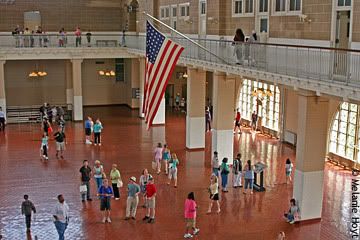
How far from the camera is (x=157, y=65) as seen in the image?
15.5m

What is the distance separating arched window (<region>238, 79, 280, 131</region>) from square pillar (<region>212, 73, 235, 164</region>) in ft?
19.6

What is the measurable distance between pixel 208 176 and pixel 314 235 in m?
6.42

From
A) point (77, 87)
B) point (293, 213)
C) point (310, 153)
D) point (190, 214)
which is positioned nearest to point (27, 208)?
point (190, 214)

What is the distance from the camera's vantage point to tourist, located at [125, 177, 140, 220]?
1533 centimetres

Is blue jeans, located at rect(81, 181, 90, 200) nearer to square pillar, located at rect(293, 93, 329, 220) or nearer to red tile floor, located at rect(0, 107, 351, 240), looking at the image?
red tile floor, located at rect(0, 107, 351, 240)

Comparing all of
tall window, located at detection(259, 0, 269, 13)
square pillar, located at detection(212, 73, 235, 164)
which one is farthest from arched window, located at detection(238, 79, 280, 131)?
tall window, located at detection(259, 0, 269, 13)

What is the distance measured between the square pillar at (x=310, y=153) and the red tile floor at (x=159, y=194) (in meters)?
0.71

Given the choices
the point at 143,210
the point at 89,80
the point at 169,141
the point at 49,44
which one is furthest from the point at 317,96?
the point at 89,80

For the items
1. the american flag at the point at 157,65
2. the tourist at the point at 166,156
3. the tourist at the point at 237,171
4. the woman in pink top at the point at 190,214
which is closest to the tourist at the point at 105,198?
the american flag at the point at 157,65

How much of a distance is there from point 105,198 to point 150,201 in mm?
1344

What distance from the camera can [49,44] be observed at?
106 ft

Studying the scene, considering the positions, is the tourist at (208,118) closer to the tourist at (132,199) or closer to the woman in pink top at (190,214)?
the tourist at (132,199)

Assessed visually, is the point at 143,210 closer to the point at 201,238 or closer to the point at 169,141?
the point at 201,238

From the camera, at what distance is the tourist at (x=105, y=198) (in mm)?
15180
